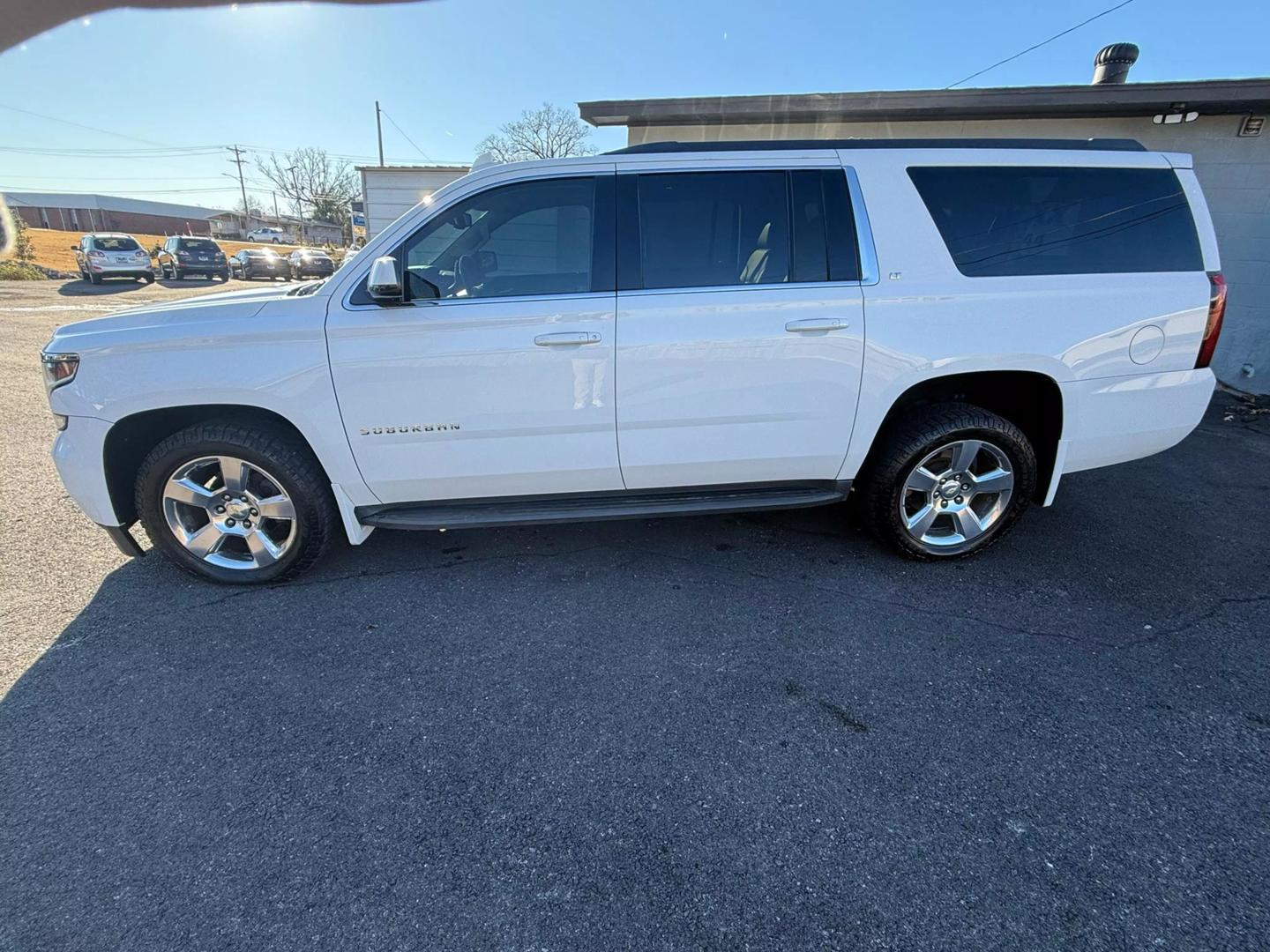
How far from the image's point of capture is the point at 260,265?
2728cm

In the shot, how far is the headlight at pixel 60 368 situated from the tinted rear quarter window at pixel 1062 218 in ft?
13.5

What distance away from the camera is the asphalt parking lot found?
1.61 meters

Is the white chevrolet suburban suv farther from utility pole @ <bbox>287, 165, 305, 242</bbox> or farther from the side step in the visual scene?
utility pole @ <bbox>287, 165, 305, 242</bbox>

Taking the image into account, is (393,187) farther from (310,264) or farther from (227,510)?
(310,264)

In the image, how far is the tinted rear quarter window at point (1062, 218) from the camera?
300cm

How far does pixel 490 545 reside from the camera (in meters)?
3.57

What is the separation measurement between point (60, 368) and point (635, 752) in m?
3.15

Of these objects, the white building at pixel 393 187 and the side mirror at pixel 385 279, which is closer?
the side mirror at pixel 385 279

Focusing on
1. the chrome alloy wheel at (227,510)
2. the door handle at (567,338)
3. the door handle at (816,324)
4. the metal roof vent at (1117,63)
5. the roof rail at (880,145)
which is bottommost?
the chrome alloy wheel at (227,510)

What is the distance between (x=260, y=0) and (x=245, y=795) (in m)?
2.27

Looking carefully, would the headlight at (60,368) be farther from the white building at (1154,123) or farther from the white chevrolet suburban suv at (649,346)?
the white building at (1154,123)

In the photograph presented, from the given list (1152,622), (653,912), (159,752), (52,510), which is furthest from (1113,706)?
(52,510)

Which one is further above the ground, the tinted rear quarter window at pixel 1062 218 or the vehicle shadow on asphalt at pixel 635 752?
the tinted rear quarter window at pixel 1062 218

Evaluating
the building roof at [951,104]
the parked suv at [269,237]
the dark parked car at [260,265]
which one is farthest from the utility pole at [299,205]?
the building roof at [951,104]
